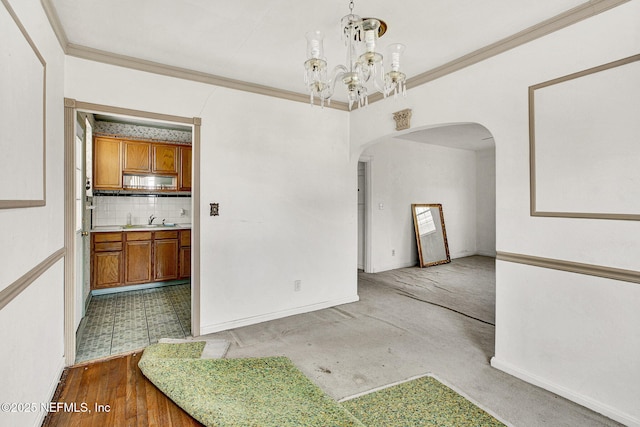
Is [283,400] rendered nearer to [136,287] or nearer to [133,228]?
[136,287]

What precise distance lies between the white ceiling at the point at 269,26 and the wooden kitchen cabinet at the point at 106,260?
2.78 meters

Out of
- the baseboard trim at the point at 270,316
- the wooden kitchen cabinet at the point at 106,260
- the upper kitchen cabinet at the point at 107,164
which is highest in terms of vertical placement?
the upper kitchen cabinet at the point at 107,164

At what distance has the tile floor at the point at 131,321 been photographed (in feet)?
9.75

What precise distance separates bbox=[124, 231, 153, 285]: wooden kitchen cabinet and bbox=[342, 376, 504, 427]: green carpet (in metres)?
3.88

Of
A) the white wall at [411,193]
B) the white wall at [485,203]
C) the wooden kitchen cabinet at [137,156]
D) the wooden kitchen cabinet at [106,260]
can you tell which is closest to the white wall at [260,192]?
the white wall at [411,193]

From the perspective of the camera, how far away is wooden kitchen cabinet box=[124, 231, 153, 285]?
15.3ft

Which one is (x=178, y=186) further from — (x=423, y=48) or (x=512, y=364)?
(x=512, y=364)

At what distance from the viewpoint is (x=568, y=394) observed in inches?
85.7

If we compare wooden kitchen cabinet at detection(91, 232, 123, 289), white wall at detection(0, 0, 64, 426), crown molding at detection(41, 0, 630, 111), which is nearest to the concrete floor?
white wall at detection(0, 0, 64, 426)

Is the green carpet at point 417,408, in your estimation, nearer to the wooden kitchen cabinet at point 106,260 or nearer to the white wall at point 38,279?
the white wall at point 38,279

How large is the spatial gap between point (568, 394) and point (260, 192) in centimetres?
306

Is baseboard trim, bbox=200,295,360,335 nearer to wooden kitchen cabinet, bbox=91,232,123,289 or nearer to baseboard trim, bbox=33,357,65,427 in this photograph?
baseboard trim, bbox=33,357,65,427

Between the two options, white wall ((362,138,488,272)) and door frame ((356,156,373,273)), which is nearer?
door frame ((356,156,373,273))

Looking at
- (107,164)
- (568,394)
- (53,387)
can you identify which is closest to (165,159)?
(107,164)
